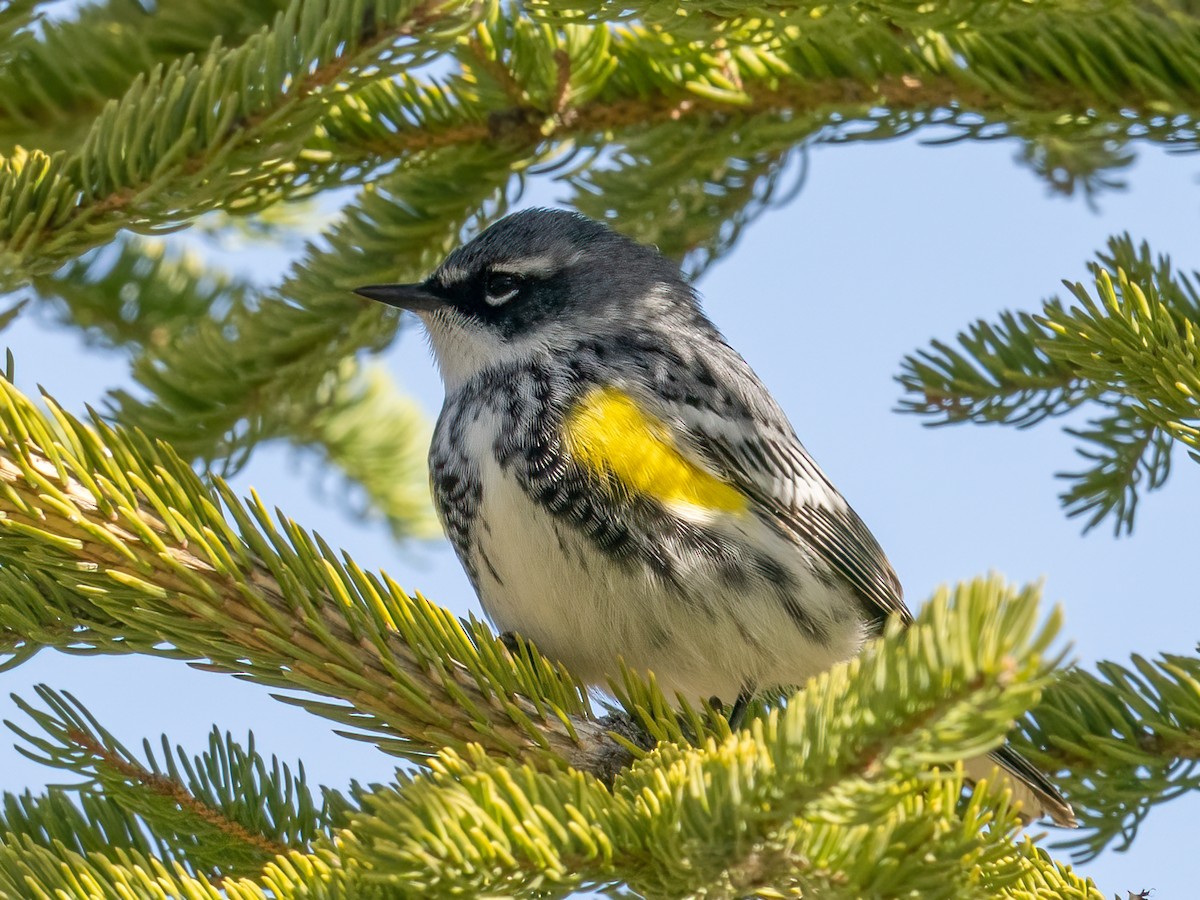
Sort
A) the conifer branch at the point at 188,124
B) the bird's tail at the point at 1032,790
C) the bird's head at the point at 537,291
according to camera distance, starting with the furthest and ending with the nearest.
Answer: the bird's head at the point at 537,291
the bird's tail at the point at 1032,790
the conifer branch at the point at 188,124

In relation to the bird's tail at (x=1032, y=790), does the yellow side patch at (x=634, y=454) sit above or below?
above

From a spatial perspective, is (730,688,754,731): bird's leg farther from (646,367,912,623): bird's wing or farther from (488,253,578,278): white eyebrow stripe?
(488,253,578,278): white eyebrow stripe

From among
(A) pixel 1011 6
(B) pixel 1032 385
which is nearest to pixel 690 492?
(B) pixel 1032 385

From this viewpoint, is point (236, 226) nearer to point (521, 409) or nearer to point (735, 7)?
point (521, 409)

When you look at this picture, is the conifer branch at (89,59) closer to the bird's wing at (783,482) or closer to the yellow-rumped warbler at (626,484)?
the yellow-rumped warbler at (626,484)

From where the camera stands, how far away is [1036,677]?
47.5 inches

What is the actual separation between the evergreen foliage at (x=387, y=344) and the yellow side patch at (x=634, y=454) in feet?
1.76

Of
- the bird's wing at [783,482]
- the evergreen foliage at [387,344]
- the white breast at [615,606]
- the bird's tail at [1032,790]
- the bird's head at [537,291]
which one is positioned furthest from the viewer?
the bird's head at [537,291]

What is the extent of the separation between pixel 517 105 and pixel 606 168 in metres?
0.45

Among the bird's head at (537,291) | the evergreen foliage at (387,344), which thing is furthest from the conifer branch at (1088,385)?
the bird's head at (537,291)

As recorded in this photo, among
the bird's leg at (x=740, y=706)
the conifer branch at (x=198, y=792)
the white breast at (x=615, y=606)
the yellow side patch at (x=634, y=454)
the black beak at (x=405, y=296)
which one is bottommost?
the conifer branch at (x=198, y=792)

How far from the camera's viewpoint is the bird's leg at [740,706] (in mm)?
3191

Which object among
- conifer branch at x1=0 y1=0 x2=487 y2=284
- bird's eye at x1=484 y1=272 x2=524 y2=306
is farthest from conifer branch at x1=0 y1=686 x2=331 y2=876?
bird's eye at x1=484 y1=272 x2=524 y2=306

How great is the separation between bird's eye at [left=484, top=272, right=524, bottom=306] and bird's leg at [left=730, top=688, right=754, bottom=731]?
1.32 m
